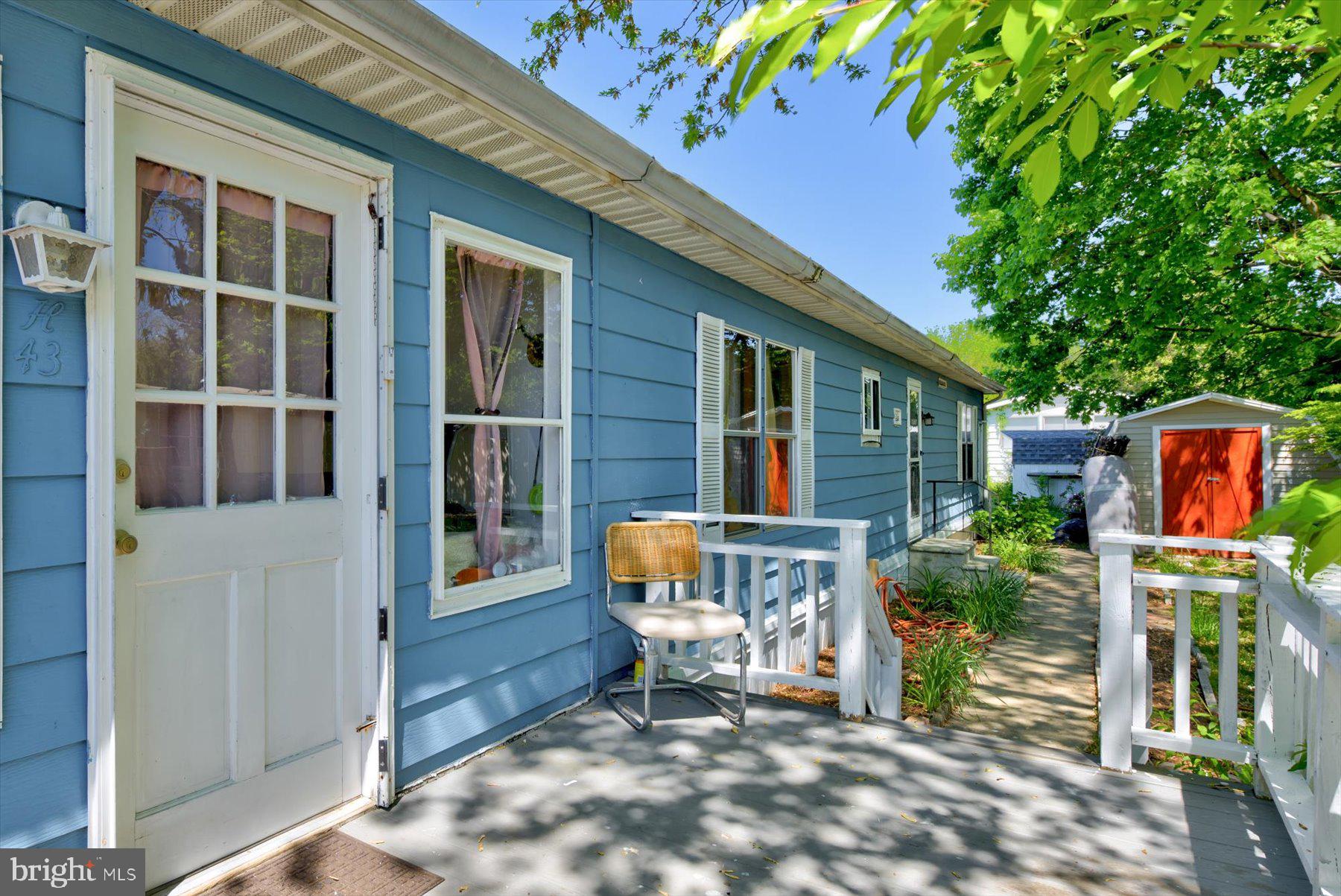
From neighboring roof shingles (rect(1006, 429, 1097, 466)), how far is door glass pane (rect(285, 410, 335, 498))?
16.4 m

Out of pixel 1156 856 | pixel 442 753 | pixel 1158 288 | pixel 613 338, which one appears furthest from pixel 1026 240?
pixel 442 753

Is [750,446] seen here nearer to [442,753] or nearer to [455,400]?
[455,400]

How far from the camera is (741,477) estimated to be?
5.13m

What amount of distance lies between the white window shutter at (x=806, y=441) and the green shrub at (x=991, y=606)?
211 centimetres

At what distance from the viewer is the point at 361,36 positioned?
197 centimetres

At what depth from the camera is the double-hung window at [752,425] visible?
181 inches

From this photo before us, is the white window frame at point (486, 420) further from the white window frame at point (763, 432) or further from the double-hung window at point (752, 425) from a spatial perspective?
the white window frame at point (763, 432)

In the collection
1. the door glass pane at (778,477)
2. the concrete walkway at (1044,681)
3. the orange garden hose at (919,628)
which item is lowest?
the concrete walkway at (1044,681)

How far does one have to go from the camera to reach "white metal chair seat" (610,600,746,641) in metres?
2.97

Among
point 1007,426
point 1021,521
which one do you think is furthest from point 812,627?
point 1007,426

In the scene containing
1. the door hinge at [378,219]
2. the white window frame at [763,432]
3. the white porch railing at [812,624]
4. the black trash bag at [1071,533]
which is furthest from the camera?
the black trash bag at [1071,533]

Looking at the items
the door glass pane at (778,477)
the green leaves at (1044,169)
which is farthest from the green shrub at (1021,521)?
the green leaves at (1044,169)

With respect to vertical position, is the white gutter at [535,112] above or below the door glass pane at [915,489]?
above

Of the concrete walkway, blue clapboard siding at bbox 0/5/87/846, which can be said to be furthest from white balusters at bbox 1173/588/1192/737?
blue clapboard siding at bbox 0/5/87/846
